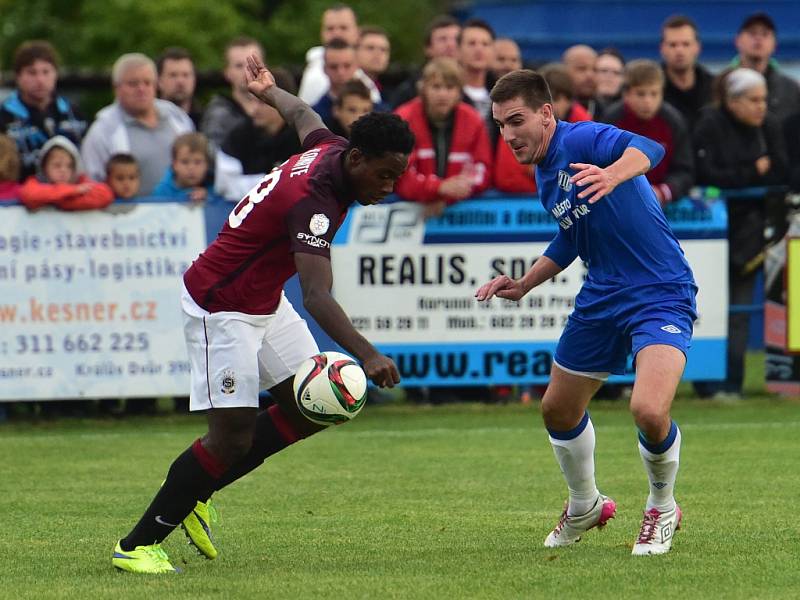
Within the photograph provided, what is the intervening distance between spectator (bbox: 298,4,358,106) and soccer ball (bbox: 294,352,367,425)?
6.74m

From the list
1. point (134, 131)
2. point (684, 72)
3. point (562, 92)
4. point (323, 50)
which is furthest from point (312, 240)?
point (684, 72)

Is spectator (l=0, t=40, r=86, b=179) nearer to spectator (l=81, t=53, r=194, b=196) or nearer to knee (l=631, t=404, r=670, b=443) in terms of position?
spectator (l=81, t=53, r=194, b=196)

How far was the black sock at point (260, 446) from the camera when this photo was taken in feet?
24.3

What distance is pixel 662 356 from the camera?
277 inches

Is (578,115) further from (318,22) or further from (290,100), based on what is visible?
(318,22)

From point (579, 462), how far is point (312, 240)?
5.92 ft

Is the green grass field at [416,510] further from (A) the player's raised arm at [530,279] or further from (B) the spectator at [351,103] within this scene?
(B) the spectator at [351,103]

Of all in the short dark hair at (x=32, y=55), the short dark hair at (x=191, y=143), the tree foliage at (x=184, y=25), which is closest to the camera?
the short dark hair at (x=191, y=143)

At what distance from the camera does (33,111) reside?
12.8m

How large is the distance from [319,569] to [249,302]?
3.99 feet

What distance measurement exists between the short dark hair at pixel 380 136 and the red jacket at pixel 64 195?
545 centimetres

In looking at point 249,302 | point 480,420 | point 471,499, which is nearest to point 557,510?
point 471,499

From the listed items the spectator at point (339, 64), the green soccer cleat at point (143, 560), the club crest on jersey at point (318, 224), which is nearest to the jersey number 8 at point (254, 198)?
the club crest on jersey at point (318, 224)

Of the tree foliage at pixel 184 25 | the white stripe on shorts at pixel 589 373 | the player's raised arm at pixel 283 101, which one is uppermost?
the tree foliage at pixel 184 25
